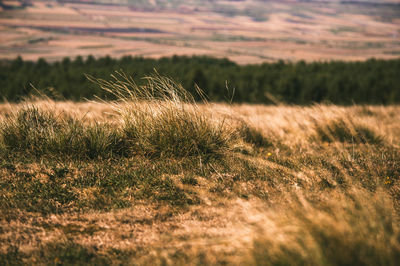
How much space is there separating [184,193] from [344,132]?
4.01m

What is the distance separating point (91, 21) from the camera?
5182 inches

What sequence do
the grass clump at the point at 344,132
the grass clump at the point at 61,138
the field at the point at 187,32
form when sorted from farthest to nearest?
the field at the point at 187,32, the grass clump at the point at 344,132, the grass clump at the point at 61,138

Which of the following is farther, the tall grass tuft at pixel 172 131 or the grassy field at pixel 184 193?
the tall grass tuft at pixel 172 131

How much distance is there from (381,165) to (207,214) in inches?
99.6

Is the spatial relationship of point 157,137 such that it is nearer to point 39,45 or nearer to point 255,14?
point 39,45

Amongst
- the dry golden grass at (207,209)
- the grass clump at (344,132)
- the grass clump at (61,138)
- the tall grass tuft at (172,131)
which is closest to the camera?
the dry golden grass at (207,209)

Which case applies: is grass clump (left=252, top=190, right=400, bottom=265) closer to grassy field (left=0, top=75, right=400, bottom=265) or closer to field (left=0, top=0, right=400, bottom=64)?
grassy field (left=0, top=75, right=400, bottom=265)

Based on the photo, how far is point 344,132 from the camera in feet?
19.6

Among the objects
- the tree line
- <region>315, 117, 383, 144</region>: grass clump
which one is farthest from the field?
<region>315, 117, 383, 144</region>: grass clump

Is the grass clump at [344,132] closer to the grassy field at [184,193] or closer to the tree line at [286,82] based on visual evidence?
the grassy field at [184,193]

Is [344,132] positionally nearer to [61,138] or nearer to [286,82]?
[61,138]

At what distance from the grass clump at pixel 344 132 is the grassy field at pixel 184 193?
17 centimetres

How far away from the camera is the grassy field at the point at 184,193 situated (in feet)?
6.88

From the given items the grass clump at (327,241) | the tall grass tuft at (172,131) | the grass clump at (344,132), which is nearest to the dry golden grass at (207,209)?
the grass clump at (327,241)
